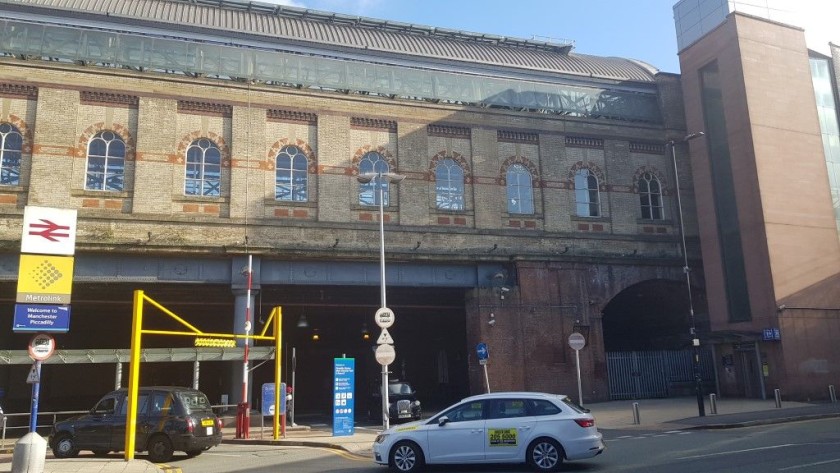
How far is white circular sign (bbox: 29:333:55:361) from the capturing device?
42.5 ft

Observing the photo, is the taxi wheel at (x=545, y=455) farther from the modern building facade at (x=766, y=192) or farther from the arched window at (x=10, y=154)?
the arched window at (x=10, y=154)

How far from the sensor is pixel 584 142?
31094 mm

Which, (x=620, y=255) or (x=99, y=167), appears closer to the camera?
(x=99, y=167)

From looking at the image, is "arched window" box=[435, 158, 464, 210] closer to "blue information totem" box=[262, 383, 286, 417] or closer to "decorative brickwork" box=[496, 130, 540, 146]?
"decorative brickwork" box=[496, 130, 540, 146]

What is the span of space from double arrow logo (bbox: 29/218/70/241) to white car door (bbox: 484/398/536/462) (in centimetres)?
968

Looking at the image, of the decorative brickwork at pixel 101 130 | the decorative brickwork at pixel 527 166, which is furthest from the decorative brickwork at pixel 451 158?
the decorative brickwork at pixel 101 130

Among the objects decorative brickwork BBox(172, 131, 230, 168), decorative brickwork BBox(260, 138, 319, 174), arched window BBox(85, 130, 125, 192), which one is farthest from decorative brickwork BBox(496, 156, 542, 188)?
arched window BBox(85, 130, 125, 192)

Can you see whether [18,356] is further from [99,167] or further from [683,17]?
[683,17]

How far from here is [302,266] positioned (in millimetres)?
25531

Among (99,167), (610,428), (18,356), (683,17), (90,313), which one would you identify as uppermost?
(683,17)

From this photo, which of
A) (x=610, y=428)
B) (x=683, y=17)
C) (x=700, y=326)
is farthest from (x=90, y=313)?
(x=683, y=17)

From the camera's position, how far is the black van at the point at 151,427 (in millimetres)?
15664

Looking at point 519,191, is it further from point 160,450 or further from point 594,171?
point 160,450

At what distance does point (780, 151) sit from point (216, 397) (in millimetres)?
29536
